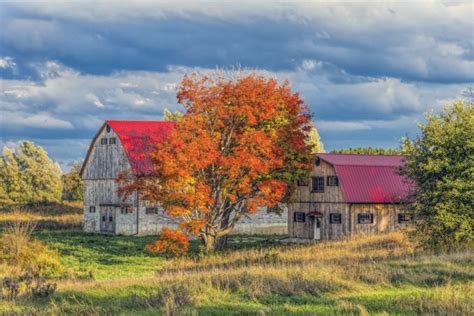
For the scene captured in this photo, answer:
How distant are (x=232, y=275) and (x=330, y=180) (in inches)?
1187

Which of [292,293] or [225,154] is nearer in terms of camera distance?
[292,293]

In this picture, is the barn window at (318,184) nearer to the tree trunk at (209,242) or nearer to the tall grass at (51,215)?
the tree trunk at (209,242)

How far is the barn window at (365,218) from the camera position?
169ft

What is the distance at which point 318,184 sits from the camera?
53562 mm

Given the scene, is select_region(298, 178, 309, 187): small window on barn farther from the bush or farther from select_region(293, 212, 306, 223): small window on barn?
the bush

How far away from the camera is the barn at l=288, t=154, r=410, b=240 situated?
5141cm

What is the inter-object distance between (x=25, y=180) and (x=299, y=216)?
2144 inches

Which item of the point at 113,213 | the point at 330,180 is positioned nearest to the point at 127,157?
the point at 113,213

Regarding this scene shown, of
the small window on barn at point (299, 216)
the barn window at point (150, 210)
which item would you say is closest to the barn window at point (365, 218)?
the small window on barn at point (299, 216)

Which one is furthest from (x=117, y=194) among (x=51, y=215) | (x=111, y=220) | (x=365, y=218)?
(x=365, y=218)

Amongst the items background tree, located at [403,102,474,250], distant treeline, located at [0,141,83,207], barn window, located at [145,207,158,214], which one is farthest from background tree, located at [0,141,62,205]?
background tree, located at [403,102,474,250]

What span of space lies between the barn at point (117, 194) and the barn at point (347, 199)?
1135cm

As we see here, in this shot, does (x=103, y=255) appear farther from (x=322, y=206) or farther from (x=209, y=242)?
(x=322, y=206)

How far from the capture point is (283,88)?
153 feet
